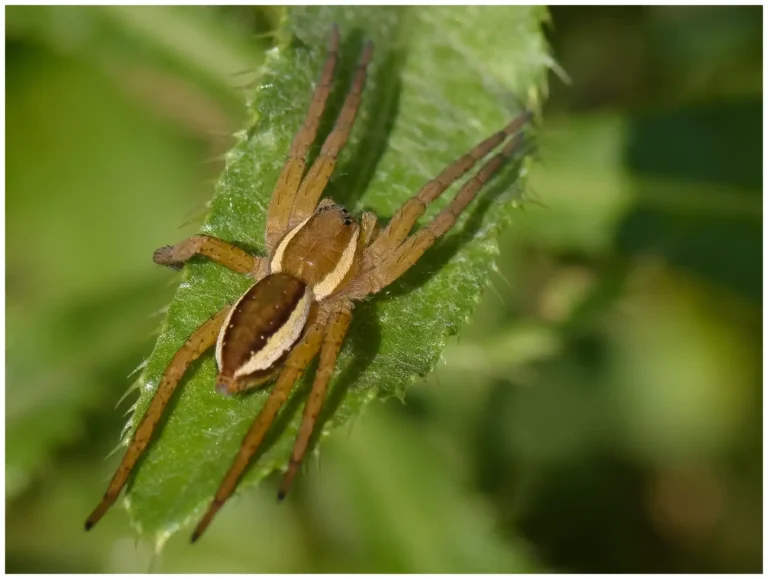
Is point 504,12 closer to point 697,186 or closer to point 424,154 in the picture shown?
point 424,154

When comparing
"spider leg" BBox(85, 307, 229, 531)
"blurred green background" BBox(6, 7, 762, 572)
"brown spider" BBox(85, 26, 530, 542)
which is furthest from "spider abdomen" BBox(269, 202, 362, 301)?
"blurred green background" BBox(6, 7, 762, 572)

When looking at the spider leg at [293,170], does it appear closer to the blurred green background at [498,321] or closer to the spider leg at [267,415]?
the spider leg at [267,415]

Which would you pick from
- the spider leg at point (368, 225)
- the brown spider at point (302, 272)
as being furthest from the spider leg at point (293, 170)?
the spider leg at point (368, 225)

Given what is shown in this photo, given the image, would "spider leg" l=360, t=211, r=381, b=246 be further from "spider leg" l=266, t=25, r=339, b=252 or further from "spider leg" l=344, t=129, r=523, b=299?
"spider leg" l=266, t=25, r=339, b=252

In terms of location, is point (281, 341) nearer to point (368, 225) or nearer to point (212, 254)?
point (212, 254)

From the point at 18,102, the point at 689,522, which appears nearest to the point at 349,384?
the point at 689,522

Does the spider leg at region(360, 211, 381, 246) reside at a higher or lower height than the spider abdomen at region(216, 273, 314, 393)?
higher

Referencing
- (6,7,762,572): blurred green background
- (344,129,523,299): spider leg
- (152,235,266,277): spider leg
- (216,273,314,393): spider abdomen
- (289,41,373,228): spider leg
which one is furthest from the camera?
(6,7,762,572): blurred green background
